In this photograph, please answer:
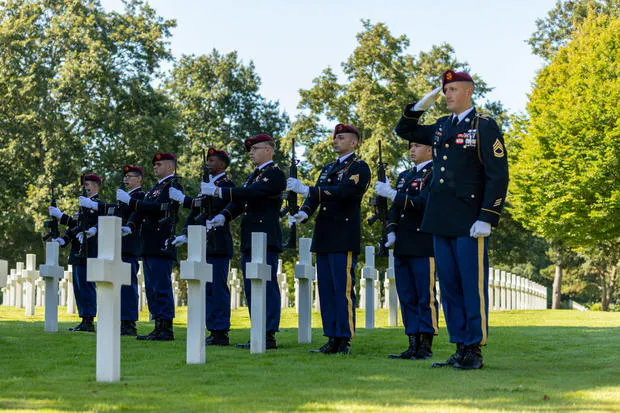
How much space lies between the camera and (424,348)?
9.16 metres

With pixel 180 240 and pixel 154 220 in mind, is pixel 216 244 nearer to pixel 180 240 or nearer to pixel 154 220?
pixel 180 240

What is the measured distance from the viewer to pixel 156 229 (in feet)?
37.5

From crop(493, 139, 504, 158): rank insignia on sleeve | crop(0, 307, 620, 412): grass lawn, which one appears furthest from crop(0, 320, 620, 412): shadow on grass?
crop(493, 139, 504, 158): rank insignia on sleeve

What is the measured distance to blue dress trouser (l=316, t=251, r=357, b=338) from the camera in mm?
9453

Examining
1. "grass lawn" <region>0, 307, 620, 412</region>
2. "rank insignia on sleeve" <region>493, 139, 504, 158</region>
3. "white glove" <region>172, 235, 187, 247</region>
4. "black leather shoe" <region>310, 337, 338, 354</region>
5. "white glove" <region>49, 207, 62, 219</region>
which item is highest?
"rank insignia on sleeve" <region>493, 139, 504, 158</region>

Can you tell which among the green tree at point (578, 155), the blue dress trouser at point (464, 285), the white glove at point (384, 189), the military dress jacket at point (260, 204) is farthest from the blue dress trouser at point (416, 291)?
the green tree at point (578, 155)

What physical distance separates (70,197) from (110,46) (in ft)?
23.1

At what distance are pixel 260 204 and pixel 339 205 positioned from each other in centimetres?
102

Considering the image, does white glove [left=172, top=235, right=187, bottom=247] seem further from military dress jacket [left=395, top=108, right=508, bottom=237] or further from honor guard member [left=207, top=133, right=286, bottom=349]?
military dress jacket [left=395, top=108, right=508, bottom=237]

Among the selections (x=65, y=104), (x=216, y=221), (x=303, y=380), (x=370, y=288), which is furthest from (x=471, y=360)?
(x=65, y=104)

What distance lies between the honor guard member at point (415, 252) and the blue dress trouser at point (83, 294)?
5.14 metres

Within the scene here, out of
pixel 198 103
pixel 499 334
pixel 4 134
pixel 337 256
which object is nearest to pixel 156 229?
A: pixel 337 256

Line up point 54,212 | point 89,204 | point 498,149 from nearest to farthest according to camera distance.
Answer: point 498,149 → point 89,204 → point 54,212

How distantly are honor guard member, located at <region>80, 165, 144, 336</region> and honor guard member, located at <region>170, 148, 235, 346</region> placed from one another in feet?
4.36
